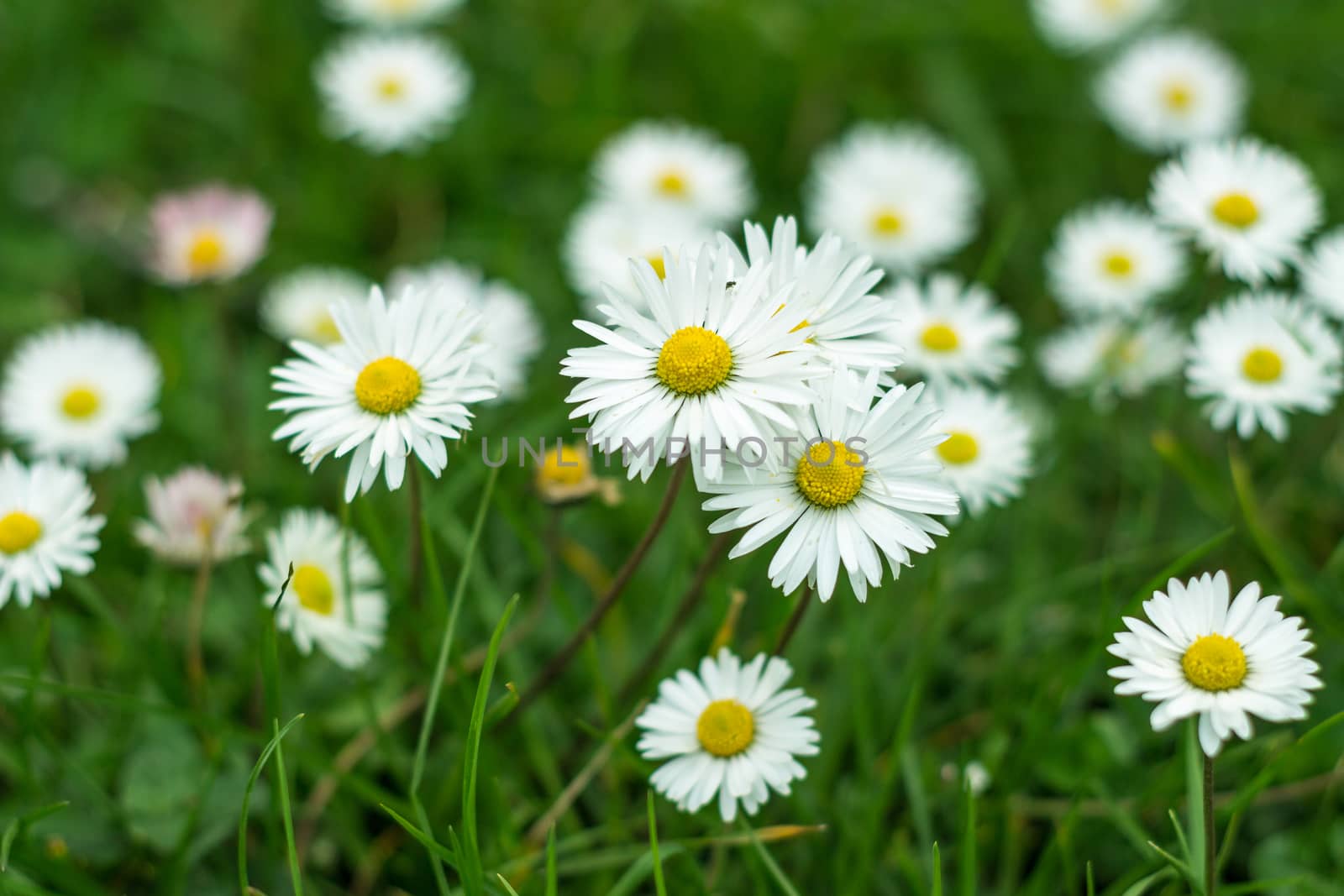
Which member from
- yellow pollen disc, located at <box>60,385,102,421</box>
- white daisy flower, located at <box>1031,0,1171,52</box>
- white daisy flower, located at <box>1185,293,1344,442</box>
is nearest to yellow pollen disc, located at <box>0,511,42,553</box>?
yellow pollen disc, located at <box>60,385,102,421</box>

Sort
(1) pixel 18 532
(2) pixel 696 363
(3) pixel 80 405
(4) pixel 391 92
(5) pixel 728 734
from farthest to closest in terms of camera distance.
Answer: (4) pixel 391 92
(3) pixel 80 405
(1) pixel 18 532
(5) pixel 728 734
(2) pixel 696 363

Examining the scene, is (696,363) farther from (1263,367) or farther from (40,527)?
(1263,367)

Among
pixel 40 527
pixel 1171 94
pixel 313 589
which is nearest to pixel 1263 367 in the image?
pixel 1171 94

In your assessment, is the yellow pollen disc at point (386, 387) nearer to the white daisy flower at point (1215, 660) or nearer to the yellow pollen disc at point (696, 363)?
the yellow pollen disc at point (696, 363)

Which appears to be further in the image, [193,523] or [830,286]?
[193,523]

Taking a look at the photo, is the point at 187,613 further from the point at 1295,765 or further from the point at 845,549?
the point at 1295,765

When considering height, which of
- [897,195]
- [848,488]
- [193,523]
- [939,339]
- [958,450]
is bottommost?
[193,523]

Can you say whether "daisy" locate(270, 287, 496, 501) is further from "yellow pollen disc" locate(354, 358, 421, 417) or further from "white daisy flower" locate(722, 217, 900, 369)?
"white daisy flower" locate(722, 217, 900, 369)

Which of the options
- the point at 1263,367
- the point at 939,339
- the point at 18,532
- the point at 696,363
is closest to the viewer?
the point at 696,363

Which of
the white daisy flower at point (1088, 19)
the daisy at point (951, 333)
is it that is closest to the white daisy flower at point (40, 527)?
the daisy at point (951, 333)
